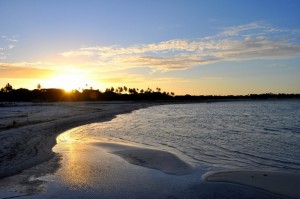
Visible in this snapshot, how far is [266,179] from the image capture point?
1092cm

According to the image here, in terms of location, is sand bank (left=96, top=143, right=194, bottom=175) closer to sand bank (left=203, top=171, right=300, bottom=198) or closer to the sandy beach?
the sandy beach

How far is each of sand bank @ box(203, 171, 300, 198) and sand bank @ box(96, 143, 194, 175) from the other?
1.50 metres

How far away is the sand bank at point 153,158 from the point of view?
42.8 ft

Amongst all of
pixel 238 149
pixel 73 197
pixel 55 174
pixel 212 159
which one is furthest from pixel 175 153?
pixel 73 197

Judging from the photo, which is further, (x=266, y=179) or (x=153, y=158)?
(x=153, y=158)

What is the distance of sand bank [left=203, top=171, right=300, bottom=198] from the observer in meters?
9.73

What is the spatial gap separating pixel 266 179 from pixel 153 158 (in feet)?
18.7

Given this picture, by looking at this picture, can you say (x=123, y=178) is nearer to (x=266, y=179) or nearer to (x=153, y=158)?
(x=153, y=158)

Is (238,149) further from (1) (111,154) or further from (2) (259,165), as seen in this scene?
(1) (111,154)

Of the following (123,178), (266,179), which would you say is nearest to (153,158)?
(123,178)

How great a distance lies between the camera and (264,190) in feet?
32.0

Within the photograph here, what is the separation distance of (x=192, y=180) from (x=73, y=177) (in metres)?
4.12

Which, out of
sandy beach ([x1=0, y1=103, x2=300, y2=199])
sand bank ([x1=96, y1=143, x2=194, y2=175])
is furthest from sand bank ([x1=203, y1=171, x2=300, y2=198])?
sand bank ([x1=96, y1=143, x2=194, y2=175])

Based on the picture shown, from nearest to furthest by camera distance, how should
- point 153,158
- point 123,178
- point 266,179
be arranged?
point 266,179 → point 123,178 → point 153,158
